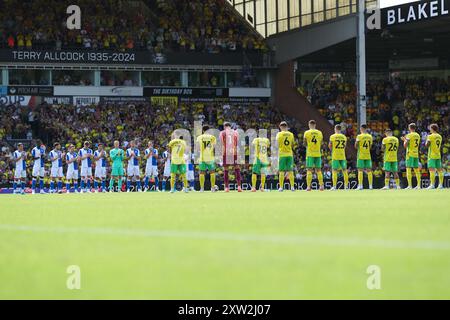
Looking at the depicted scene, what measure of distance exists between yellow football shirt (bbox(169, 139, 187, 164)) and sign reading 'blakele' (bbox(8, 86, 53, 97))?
22.0 metres

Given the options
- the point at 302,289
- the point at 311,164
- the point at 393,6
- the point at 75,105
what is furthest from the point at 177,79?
the point at 302,289

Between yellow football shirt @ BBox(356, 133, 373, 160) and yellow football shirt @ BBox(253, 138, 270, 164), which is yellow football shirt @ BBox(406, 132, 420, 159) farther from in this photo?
yellow football shirt @ BBox(253, 138, 270, 164)

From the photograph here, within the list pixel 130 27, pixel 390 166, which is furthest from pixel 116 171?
pixel 130 27

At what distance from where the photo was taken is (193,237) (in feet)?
32.7

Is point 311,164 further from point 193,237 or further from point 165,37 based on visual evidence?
point 165,37

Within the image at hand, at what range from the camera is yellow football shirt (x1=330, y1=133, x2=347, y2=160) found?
30.0 metres

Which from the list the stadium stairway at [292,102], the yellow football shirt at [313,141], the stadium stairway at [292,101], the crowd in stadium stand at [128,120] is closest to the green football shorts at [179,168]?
the yellow football shirt at [313,141]

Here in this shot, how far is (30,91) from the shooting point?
49625 mm

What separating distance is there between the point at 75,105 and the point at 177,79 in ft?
22.5

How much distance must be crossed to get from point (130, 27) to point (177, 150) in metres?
24.6

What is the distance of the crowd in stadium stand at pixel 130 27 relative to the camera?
163 feet

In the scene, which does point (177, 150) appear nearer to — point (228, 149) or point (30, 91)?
point (228, 149)

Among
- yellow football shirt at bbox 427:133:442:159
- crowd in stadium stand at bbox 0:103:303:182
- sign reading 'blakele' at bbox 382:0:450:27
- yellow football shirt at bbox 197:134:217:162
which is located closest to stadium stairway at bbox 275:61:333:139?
crowd in stadium stand at bbox 0:103:303:182

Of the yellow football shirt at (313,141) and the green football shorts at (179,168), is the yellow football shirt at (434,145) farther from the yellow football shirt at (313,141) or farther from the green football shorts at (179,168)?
the green football shorts at (179,168)
